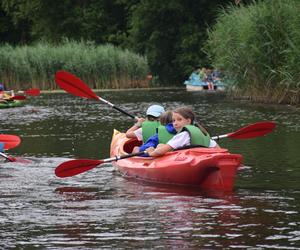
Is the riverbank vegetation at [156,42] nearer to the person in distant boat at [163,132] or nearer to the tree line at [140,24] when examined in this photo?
the tree line at [140,24]

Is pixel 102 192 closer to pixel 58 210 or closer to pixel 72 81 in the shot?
pixel 58 210

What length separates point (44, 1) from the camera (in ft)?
179

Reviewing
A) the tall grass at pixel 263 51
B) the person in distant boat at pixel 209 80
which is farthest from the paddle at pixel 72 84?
the person in distant boat at pixel 209 80

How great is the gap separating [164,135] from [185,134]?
1.90 feet

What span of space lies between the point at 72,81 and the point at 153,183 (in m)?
3.53

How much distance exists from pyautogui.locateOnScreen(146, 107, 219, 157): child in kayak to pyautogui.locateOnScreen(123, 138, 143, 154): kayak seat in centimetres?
211

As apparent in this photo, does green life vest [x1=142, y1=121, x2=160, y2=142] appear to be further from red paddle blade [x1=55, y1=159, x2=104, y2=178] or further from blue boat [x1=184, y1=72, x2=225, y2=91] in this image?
blue boat [x1=184, y1=72, x2=225, y2=91]

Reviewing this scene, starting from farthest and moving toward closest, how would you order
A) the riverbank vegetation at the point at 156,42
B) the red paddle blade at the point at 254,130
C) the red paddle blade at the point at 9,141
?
the riverbank vegetation at the point at 156,42 < the red paddle blade at the point at 9,141 < the red paddle blade at the point at 254,130

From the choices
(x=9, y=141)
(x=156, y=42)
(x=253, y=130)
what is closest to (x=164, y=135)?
(x=253, y=130)

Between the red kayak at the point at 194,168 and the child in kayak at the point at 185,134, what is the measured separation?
10cm

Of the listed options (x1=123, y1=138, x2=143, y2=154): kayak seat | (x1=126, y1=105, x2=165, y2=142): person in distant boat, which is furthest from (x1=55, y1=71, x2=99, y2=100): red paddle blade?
(x1=126, y1=105, x2=165, y2=142): person in distant boat

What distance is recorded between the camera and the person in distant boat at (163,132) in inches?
453

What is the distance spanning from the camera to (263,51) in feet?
85.0

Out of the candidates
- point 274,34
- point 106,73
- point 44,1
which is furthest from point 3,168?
point 44,1
